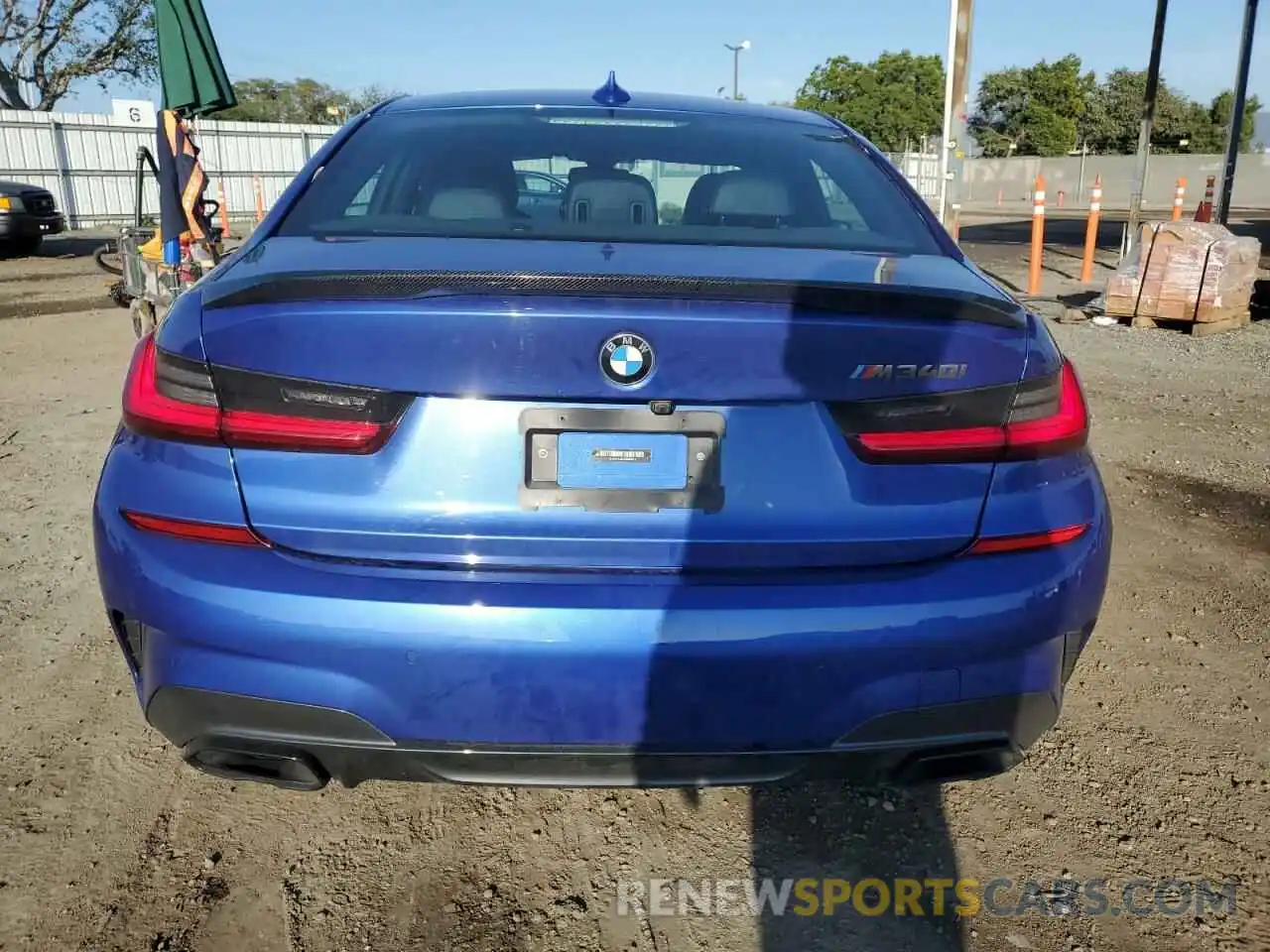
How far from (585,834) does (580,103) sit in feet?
6.42

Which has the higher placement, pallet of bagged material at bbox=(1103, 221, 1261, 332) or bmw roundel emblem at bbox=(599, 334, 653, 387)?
bmw roundel emblem at bbox=(599, 334, 653, 387)

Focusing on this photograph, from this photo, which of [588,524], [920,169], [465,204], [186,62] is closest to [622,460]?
[588,524]

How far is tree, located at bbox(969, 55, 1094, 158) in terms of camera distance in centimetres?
6981

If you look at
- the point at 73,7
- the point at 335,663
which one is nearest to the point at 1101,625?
the point at 335,663

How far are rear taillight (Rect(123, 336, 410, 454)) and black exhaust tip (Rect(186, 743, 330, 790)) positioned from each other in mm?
551

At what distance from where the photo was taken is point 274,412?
5.48 ft

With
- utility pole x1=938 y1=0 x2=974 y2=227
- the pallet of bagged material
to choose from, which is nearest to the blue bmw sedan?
the pallet of bagged material

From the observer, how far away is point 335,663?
65.6 inches

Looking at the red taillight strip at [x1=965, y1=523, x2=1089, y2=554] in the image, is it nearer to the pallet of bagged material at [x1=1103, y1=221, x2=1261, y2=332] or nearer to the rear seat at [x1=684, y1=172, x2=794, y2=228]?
the rear seat at [x1=684, y1=172, x2=794, y2=228]

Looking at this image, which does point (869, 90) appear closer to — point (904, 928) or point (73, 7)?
point (73, 7)

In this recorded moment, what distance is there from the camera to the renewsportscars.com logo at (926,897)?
206 cm

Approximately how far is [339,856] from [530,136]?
1805mm

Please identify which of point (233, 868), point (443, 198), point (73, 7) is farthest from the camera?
point (73, 7)

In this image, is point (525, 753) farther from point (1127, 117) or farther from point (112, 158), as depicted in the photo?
point (1127, 117)
